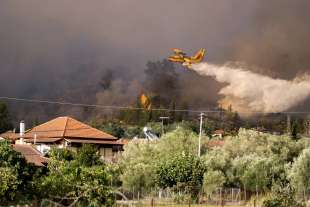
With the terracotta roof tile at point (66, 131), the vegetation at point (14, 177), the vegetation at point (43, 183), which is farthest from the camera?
the terracotta roof tile at point (66, 131)

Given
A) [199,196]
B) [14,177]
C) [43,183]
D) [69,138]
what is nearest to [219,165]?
[199,196]

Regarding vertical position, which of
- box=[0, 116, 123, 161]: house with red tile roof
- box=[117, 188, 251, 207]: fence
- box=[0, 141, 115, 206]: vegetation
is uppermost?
box=[0, 116, 123, 161]: house with red tile roof

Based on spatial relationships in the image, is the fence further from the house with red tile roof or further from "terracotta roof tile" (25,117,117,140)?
"terracotta roof tile" (25,117,117,140)

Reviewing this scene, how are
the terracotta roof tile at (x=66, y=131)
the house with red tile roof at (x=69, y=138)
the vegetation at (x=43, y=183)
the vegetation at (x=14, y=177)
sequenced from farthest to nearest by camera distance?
the terracotta roof tile at (x=66, y=131) → the house with red tile roof at (x=69, y=138) → the vegetation at (x=14, y=177) → the vegetation at (x=43, y=183)

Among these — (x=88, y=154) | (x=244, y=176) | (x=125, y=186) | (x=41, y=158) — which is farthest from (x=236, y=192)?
(x=41, y=158)

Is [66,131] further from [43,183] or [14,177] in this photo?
[14,177]

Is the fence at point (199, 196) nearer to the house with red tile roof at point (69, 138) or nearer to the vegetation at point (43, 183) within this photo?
the vegetation at point (43, 183)

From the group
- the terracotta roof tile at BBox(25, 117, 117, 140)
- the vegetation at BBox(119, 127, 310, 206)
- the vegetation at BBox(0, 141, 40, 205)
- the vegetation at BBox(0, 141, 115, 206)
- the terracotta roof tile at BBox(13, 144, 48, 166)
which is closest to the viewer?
the vegetation at BBox(0, 141, 115, 206)

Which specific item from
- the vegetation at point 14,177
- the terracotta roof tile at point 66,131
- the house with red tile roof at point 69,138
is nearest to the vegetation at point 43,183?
the vegetation at point 14,177

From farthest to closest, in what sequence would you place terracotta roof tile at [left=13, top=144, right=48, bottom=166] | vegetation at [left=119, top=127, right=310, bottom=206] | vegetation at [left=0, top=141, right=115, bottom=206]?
1. vegetation at [left=119, top=127, right=310, bottom=206]
2. terracotta roof tile at [left=13, top=144, right=48, bottom=166]
3. vegetation at [left=0, top=141, right=115, bottom=206]

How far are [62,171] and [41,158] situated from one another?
17.9m

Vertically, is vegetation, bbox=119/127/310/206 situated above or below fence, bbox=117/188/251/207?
above

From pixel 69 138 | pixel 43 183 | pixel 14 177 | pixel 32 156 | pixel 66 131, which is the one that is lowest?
pixel 43 183

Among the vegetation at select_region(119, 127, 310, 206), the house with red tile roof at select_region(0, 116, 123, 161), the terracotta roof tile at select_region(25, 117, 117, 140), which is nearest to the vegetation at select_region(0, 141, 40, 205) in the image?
the vegetation at select_region(119, 127, 310, 206)
